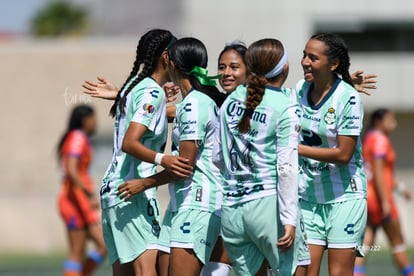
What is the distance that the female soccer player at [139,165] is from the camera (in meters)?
8.17

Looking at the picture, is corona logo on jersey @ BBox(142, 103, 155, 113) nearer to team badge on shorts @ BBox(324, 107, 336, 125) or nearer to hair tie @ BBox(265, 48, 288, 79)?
hair tie @ BBox(265, 48, 288, 79)

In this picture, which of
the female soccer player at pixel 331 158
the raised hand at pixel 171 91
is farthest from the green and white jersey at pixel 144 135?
the female soccer player at pixel 331 158

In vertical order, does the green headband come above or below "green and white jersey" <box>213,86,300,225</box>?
above

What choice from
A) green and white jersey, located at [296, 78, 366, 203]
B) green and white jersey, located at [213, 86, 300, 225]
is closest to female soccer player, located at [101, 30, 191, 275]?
green and white jersey, located at [213, 86, 300, 225]

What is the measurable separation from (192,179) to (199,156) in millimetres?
170

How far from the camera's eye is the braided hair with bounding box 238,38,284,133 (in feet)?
24.7

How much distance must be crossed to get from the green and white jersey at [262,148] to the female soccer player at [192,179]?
26cm

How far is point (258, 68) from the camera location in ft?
25.0

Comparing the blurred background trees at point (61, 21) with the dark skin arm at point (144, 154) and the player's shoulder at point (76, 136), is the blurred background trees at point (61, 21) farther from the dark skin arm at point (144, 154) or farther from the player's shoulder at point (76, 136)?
the dark skin arm at point (144, 154)

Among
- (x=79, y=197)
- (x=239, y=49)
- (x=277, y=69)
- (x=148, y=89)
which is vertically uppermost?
(x=239, y=49)

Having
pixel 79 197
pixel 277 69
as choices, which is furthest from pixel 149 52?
pixel 79 197

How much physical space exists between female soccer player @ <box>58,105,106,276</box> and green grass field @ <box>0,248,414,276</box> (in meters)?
2.63

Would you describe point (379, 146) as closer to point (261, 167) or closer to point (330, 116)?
point (330, 116)

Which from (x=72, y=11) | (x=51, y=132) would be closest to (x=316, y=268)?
(x=51, y=132)
